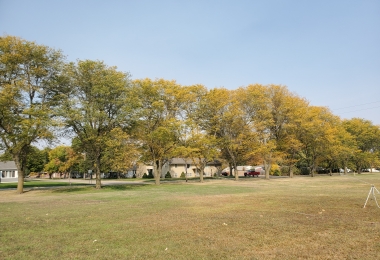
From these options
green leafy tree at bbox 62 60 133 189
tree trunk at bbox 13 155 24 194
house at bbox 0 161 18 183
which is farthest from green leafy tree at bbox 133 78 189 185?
house at bbox 0 161 18 183

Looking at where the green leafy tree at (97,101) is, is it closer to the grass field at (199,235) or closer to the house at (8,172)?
the grass field at (199,235)

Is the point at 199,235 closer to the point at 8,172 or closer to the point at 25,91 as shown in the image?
the point at 25,91

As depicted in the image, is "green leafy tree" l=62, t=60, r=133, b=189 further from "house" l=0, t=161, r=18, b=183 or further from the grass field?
"house" l=0, t=161, r=18, b=183

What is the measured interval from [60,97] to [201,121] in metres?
22.3

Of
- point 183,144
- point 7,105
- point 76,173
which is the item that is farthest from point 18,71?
point 76,173

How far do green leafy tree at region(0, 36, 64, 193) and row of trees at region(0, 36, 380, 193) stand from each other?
94mm

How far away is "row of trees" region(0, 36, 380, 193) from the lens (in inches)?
1201

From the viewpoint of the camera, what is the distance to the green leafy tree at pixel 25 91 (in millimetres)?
29250

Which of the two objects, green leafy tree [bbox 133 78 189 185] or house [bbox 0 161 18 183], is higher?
green leafy tree [bbox 133 78 189 185]

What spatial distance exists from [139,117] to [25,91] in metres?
12.6

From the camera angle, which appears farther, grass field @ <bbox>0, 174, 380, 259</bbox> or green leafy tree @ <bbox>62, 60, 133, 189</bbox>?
green leafy tree @ <bbox>62, 60, 133, 189</bbox>

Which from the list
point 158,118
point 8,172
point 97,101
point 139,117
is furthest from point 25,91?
point 8,172

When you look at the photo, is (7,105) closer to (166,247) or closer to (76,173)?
(166,247)

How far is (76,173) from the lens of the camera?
9825 centimetres
